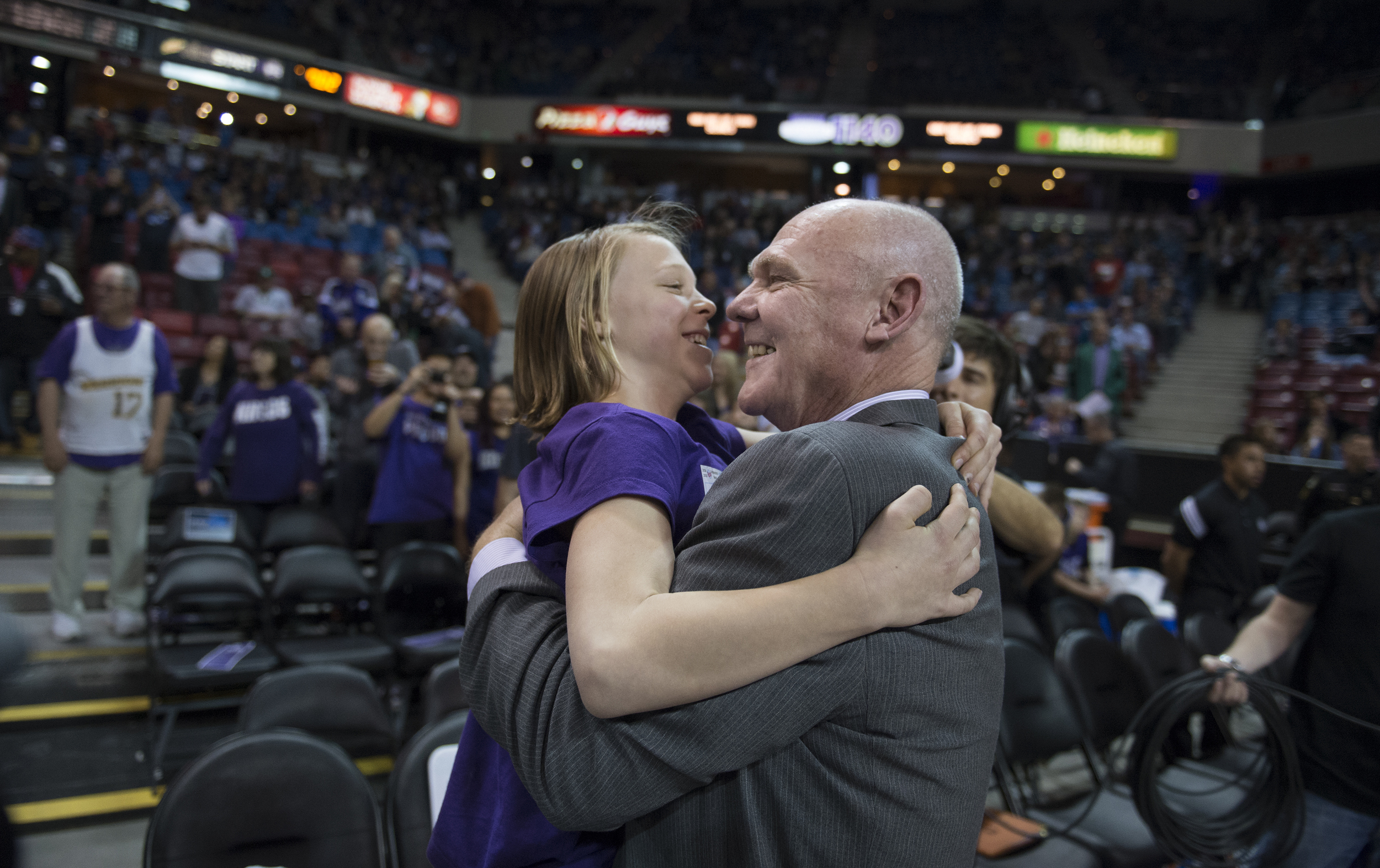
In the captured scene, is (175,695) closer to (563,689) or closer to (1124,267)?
(563,689)

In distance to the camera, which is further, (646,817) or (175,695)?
(175,695)

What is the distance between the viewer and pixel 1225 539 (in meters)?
5.03

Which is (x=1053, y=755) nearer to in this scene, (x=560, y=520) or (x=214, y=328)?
(x=560, y=520)

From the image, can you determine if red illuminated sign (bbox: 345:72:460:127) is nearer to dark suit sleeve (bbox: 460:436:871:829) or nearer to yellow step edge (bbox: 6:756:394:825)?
yellow step edge (bbox: 6:756:394:825)

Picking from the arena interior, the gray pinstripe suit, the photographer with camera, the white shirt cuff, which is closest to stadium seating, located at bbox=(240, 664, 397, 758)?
the arena interior

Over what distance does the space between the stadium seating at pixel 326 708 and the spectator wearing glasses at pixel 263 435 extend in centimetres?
239

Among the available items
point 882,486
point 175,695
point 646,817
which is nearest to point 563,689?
point 646,817

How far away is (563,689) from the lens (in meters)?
0.95

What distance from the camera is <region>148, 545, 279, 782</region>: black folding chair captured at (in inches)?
145

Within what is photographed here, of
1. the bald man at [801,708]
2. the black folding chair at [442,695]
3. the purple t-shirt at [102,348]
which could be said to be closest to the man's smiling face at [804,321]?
the bald man at [801,708]

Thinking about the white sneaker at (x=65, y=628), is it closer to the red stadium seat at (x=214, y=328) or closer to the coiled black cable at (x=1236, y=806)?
the coiled black cable at (x=1236, y=806)

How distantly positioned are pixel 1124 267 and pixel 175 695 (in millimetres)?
17278

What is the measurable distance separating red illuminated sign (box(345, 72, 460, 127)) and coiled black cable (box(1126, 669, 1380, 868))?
2067 centimetres

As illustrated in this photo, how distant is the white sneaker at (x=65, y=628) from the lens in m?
4.43
